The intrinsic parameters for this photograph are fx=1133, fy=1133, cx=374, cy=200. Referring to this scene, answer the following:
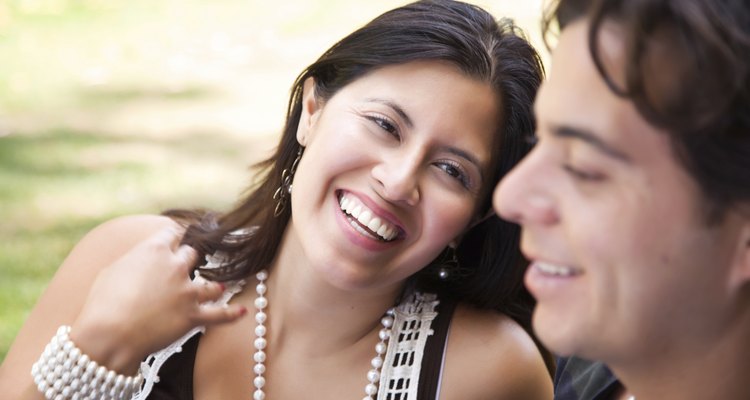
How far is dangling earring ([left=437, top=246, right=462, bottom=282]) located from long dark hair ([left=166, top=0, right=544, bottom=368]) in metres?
0.03

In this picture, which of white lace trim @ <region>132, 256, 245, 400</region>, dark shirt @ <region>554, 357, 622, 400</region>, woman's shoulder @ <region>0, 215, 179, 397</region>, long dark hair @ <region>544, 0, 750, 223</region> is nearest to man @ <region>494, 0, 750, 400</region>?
long dark hair @ <region>544, 0, 750, 223</region>

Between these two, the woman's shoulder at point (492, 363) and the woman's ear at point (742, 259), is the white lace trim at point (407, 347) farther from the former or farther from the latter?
the woman's ear at point (742, 259)

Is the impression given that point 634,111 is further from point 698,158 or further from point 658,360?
point 658,360

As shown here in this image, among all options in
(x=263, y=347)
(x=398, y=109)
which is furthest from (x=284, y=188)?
(x=398, y=109)

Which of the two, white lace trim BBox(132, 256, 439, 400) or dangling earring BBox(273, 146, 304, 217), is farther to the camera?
dangling earring BBox(273, 146, 304, 217)

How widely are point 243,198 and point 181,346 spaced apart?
569 millimetres

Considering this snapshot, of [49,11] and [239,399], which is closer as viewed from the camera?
[239,399]

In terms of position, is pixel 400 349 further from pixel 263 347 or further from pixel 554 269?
pixel 554 269

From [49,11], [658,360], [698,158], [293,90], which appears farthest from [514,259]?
[49,11]

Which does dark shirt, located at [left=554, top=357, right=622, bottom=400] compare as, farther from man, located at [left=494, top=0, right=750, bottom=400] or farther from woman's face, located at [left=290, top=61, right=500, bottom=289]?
man, located at [left=494, top=0, right=750, bottom=400]

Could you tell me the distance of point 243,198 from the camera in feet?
12.1

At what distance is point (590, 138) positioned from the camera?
6.66 feet

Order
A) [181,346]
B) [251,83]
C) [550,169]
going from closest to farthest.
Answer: [550,169]
[181,346]
[251,83]

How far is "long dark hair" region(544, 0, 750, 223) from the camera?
1911 mm
